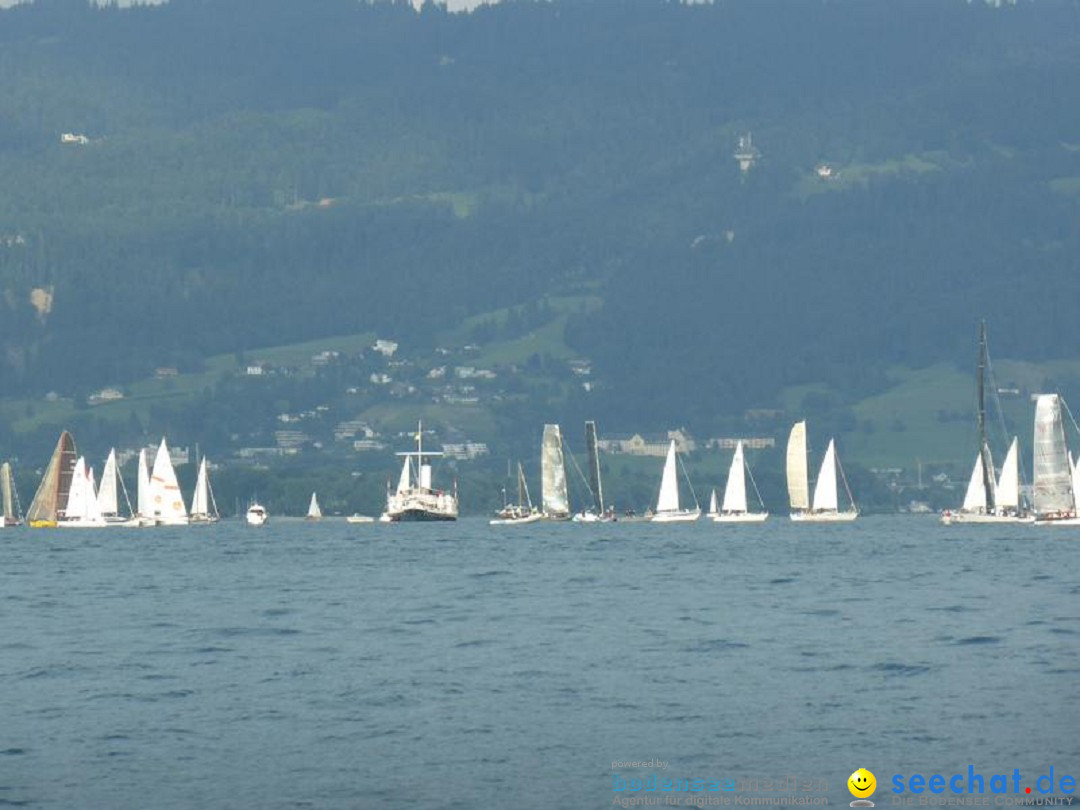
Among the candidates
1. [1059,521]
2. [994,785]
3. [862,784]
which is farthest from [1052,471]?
[862,784]

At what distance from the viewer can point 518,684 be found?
5688 cm

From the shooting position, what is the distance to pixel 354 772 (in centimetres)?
4456

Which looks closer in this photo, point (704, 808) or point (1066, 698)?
point (704, 808)

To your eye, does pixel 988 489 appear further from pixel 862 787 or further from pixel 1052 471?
pixel 862 787

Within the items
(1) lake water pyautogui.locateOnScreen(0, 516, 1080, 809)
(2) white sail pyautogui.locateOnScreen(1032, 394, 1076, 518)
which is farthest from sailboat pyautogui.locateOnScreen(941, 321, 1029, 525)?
(1) lake water pyautogui.locateOnScreen(0, 516, 1080, 809)

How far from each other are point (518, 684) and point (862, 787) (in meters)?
16.7

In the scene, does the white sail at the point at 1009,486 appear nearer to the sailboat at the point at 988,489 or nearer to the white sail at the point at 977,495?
the sailboat at the point at 988,489

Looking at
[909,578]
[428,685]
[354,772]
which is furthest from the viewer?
[909,578]

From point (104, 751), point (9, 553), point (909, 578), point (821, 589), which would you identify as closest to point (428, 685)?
point (104, 751)

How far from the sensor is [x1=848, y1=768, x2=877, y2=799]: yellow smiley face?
4084 cm

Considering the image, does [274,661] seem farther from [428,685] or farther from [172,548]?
[172,548]

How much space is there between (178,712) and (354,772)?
9.40 m

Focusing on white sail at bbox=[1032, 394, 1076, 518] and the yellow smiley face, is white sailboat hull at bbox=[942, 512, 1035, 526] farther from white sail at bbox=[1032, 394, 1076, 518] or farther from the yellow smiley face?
the yellow smiley face

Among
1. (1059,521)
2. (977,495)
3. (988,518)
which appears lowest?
(1059,521)
